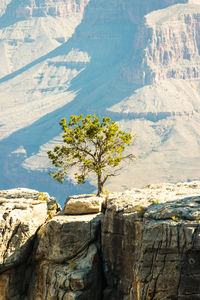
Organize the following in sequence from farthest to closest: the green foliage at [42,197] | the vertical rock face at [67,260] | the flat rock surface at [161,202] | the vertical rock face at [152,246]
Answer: the green foliage at [42,197] → the vertical rock face at [67,260] → the flat rock surface at [161,202] → the vertical rock face at [152,246]

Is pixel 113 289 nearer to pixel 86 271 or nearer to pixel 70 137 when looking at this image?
pixel 86 271

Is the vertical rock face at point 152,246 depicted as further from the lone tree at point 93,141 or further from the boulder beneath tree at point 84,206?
the lone tree at point 93,141

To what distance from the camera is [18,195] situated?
144 feet

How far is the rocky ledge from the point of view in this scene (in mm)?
30031

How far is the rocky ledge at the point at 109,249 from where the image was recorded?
30.0 m

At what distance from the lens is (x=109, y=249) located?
35.2 meters

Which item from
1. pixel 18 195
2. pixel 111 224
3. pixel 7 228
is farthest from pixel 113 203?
pixel 18 195

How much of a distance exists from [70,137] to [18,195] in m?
6.30

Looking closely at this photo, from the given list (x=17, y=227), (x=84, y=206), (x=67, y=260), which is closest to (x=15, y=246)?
(x=17, y=227)

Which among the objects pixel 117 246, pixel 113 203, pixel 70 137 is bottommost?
pixel 117 246

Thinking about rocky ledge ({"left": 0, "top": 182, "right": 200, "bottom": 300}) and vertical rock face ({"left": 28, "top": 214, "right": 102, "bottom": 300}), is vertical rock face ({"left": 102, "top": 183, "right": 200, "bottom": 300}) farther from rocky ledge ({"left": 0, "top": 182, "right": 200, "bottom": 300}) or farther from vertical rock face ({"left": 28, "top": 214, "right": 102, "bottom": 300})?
vertical rock face ({"left": 28, "top": 214, "right": 102, "bottom": 300})

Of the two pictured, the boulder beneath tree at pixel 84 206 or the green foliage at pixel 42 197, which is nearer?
the boulder beneath tree at pixel 84 206

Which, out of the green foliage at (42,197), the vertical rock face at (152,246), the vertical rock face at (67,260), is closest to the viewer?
the vertical rock face at (152,246)

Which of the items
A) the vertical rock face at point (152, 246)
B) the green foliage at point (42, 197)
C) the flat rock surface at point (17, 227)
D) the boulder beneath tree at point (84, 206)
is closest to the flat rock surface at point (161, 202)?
the vertical rock face at point (152, 246)
